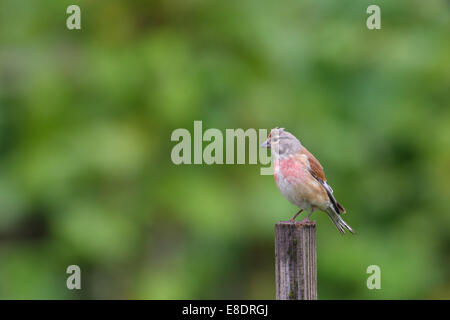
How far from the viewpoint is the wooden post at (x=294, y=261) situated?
4992 millimetres

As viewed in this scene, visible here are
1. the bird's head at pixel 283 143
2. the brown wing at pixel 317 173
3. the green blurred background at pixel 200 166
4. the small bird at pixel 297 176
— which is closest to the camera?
the bird's head at pixel 283 143

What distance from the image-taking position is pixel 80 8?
11.4 metres

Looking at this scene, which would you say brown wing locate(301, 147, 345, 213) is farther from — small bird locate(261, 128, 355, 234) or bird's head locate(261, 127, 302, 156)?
bird's head locate(261, 127, 302, 156)

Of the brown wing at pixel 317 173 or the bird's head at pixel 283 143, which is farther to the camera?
the brown wing at pixel 317 173

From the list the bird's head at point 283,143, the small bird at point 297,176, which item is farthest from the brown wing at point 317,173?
the bird's head at point 283,143

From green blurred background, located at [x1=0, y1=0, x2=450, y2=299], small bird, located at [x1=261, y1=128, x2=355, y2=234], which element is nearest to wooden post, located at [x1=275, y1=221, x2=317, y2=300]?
small bird, located at [x1=261, y1=128, x2=355, y2=234]

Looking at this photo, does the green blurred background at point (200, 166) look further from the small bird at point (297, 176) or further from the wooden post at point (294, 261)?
the wooden post at point (294, 261)

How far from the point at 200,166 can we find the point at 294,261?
20.7 feet

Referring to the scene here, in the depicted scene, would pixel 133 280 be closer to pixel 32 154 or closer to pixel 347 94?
pixel 32 154

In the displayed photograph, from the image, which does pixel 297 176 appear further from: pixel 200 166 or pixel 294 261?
pixel 200 166

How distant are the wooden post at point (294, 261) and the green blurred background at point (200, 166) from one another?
18.2 feet

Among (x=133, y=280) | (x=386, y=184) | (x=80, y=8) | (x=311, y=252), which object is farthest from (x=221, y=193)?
(x=311, y=252)

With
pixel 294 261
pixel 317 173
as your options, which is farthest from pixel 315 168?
pixel 294 261

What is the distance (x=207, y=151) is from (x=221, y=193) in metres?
0.96
